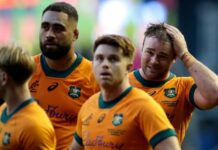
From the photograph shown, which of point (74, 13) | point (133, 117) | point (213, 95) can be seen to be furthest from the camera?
point (74, 13)

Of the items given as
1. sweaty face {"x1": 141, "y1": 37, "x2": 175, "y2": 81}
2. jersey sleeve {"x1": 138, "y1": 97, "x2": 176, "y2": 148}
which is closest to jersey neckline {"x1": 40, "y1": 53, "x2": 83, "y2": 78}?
sweaty face {"x1": 141, "y1": 37, "x2": 175, "y2": 81}

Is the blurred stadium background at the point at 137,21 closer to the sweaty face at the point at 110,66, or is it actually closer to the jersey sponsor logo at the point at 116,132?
the sweaty face at the point at 110,66

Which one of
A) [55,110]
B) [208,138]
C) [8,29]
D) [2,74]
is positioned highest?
A: [2,74]

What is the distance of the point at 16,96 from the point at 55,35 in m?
1.28

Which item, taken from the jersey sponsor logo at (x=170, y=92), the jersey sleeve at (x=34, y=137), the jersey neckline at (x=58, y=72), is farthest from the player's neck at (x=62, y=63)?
the jersey sleeve at (x=34, y=137)

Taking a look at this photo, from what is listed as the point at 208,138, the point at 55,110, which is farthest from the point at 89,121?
the point at 208,138

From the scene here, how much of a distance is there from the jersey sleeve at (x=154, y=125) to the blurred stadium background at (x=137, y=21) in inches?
478

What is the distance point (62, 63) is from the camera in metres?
8.27

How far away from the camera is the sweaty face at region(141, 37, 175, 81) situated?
25.3ft

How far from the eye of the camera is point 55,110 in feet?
26.5

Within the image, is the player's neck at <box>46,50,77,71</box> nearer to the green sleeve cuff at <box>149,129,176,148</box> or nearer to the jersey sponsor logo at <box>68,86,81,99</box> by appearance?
the jersey sponsor logo at <box>68,86,81,99</box>

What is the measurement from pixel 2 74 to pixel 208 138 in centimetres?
1199

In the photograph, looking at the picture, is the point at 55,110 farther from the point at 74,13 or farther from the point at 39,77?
the point at 74,13

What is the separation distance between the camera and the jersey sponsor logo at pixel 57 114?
8070 millimetres
